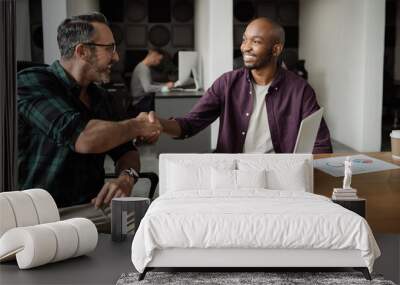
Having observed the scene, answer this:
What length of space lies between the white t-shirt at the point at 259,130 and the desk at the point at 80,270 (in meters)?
1.45

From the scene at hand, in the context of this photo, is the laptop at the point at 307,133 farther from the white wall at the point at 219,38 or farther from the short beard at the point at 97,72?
the white wall at the point at 219,38

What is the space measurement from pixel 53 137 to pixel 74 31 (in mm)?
542

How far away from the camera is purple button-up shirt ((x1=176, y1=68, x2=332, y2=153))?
3.24m

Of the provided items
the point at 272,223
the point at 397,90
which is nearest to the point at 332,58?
the point at 397,90

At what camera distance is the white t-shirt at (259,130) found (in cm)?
326

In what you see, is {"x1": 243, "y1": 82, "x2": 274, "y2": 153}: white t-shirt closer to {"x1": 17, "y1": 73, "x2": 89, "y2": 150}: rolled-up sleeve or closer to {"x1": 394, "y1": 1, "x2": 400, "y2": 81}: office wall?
{"x1": 17, "y1": 73, "x2": 89, "y2": 150}: rolled-up sleeve

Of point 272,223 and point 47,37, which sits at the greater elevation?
point 47,37

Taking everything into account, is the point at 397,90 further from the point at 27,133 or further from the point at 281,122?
the point at 27,133

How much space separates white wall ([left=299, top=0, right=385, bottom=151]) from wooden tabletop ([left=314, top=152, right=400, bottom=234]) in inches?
209

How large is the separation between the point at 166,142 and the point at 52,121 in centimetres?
485

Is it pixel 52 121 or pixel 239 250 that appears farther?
pixel 52 121

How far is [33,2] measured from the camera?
9266 mm

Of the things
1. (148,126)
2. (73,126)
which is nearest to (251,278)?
(73,126)

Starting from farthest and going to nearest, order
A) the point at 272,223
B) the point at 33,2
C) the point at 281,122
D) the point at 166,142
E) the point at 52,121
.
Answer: the point at 33,2, the point at 166,142, the point at 281,122, the point at 52,121, the point at 272,223
